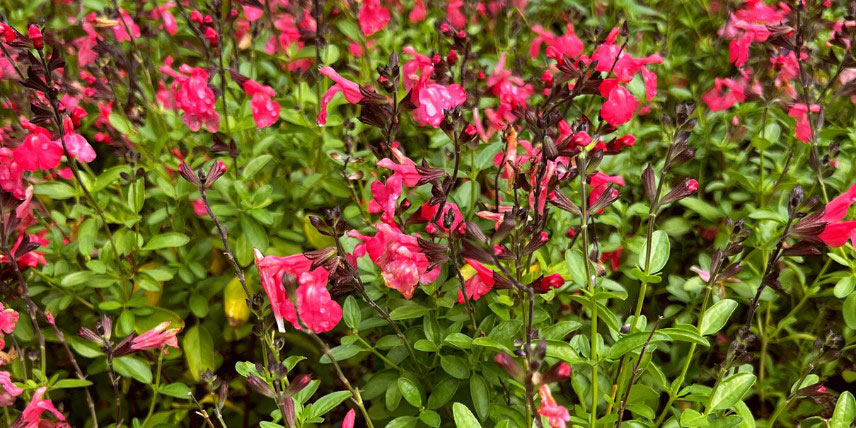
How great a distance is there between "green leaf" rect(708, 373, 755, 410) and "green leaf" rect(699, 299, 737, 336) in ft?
0.36

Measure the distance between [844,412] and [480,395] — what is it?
70 cm

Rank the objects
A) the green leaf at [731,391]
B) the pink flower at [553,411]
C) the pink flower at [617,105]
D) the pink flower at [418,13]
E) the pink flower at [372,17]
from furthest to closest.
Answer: the pink flower at [418,13] < the pink flower at [372,17] < the pink flower at [617,105] < the green leaf at [731,391] < the pink flower at [553,411]

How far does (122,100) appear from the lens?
2.74 meters

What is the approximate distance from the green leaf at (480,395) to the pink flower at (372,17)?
1.36m

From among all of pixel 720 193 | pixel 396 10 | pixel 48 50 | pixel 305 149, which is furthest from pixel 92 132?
pixel 720 193

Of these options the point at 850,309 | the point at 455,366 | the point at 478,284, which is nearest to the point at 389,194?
the point at 478,284

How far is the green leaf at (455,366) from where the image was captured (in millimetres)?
1436

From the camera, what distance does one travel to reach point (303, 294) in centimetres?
124

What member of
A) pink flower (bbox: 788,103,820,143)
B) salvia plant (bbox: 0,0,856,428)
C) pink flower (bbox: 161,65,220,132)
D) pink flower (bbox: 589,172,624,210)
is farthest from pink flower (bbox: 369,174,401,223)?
pink flower (bbox: 788,103,820,143)

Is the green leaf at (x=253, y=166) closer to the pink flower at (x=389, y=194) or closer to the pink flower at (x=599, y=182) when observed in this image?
the pink flower at (x=389, y=194)

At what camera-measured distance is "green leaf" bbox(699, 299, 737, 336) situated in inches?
52.2

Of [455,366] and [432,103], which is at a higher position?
[432,103]

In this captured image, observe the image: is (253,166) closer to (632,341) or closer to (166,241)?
(166,241)

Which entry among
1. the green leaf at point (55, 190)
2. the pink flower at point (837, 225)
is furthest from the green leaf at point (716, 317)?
the green leaf at point (55, 190)
